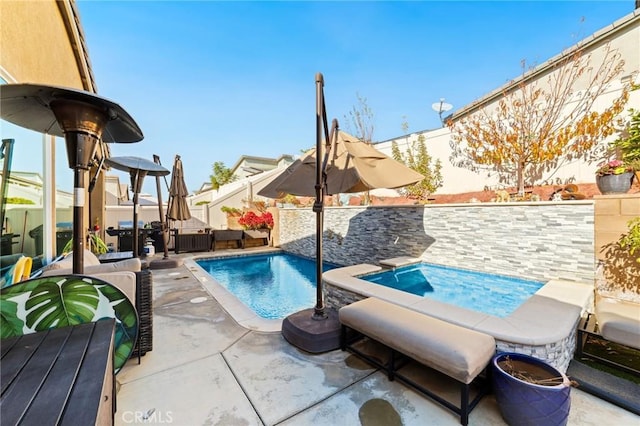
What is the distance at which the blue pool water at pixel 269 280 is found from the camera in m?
6.00

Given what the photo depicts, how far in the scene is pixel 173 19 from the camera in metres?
6.56

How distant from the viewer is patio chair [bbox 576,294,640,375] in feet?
8.02

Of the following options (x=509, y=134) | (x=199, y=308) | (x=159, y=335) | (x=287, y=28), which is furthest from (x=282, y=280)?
(x=509, y=134)

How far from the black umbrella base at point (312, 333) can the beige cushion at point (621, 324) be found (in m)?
2.70

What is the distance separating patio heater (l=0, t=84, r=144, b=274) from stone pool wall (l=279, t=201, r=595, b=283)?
286 inches

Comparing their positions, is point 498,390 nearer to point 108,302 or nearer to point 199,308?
point 108,302

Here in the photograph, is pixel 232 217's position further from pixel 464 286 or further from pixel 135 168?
pixel 464 286

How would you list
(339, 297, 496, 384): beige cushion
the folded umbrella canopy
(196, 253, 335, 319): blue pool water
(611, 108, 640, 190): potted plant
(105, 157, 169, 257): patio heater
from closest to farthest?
(339, 297, 496, 384): beige cushion < the folded umbrella canopy < (611, 108, 640, 190): potted plant < (196, 253, 335, 319): blue pool water < (105, 157, 169, 257): patio heater

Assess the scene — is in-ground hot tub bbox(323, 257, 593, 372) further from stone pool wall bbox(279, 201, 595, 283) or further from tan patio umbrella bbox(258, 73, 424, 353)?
stone pool wall bbox(279, 201, 595, 283)

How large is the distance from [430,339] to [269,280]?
637 cm

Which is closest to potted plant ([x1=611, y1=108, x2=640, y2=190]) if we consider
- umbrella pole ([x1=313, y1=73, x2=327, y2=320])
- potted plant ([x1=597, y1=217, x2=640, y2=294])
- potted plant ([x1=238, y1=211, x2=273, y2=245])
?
potted plant ([x1=597, y1=217, x2=640, y2=294])

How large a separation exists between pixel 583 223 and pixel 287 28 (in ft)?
29.9

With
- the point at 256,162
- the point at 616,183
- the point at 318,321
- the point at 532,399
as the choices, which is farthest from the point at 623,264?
the point at 256,162

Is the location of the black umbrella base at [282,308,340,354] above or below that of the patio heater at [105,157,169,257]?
below
